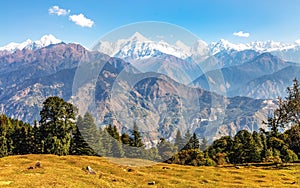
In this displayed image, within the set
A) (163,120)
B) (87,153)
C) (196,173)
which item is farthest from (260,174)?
(87,153)

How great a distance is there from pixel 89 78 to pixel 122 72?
330cm

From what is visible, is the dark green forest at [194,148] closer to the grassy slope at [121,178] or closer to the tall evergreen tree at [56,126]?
the tall evergreen tree at [56,126]

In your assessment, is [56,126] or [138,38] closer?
[138,38]

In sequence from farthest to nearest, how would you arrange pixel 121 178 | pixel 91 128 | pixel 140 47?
pixel 121 178, pixel 91 128, pixel 140 47

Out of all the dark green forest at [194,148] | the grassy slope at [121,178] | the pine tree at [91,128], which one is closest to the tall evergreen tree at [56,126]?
the dark green forest at [194,148]

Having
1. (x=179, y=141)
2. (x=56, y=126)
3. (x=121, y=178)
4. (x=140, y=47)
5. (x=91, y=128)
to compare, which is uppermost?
(x=140, y=47)

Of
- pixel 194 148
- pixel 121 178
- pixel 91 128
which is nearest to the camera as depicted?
pixel 91 128

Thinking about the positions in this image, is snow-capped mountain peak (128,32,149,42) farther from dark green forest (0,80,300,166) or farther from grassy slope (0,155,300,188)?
dark green forest (0,80,300,166)

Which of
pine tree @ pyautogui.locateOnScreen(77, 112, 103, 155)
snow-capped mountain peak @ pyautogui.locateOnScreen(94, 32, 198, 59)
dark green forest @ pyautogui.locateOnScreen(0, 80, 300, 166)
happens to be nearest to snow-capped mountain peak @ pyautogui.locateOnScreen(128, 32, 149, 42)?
snow-capped mountain peak @ pyautogui.locateOnScreen(94, 32, 198, 59)

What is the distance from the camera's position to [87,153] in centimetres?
10338

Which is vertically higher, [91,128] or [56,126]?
[56,126]

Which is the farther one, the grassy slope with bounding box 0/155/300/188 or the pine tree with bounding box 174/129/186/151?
the grassy slope with bounding box 0/155/300/188

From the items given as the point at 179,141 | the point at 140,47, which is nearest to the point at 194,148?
the point at 179,141

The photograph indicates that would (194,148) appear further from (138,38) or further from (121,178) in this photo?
(138,38)
